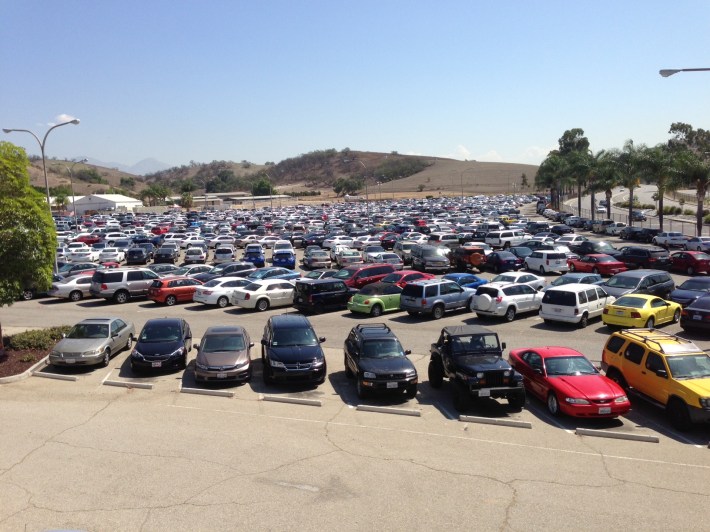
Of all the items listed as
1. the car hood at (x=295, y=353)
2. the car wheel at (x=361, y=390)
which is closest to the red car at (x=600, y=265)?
the car hood at (x=295, y=353)

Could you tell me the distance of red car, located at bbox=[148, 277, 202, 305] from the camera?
29969 millimetres

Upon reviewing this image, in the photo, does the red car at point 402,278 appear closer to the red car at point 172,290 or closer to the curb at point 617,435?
the red car at point 172,290

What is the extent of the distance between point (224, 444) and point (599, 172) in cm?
7305

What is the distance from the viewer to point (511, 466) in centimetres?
1098

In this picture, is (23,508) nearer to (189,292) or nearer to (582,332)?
(582,332)

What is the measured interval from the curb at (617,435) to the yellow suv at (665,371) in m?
1.07

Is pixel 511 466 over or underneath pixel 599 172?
underneath

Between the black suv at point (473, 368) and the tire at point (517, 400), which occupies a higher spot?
the black suv at point (473, 368)

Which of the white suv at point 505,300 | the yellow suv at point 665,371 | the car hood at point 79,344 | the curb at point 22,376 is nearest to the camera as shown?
the yellow suv at point 665,371

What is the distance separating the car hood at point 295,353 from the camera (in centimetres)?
1647

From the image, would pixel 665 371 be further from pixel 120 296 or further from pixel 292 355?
pixel 120 296

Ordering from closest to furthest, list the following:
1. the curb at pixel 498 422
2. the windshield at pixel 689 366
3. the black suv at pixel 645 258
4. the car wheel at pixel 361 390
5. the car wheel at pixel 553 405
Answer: the curb at pixel 498 422
the windshield at pixel 689 366
the car wheel at pixel 553 405
the car wheel at pixel 361 390
the black suv at pixel 645 258

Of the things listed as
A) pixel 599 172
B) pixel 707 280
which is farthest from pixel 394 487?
pixel 599 172

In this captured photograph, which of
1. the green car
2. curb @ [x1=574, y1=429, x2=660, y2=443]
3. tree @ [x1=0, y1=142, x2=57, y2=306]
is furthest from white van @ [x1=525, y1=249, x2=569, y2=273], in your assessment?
tree @ [x1=0, y1=142, x2=57, y2=306]
